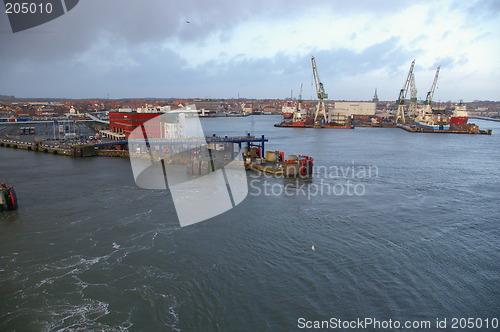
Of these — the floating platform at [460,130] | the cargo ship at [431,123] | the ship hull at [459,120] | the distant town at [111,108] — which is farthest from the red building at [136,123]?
the ship hull at [459,120]

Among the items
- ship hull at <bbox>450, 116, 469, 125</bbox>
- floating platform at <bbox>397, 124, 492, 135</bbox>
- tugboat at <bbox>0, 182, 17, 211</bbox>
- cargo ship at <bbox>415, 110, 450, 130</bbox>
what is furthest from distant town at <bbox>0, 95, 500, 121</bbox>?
floating platform at <bbox>397, 124, 492, 135</bbox>

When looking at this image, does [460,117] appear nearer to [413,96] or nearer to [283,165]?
[413,96]

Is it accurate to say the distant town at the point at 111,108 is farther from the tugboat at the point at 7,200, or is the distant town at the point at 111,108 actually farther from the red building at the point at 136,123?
the tugboat at the point at 7,200

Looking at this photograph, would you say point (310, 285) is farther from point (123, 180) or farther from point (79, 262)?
point (123, 180)

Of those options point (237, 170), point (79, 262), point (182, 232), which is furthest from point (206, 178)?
point (79, 262)

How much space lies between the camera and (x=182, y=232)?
8.48 meters

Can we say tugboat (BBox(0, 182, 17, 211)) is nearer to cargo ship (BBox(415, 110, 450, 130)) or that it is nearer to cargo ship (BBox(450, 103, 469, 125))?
cargo ship (BBox(415, 110, 450, 130))

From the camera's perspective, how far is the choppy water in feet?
18.0

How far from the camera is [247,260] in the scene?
7.11 metres

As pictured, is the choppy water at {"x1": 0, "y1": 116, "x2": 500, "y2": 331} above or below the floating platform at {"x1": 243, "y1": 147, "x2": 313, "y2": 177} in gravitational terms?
below

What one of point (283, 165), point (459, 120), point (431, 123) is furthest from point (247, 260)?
point (459, 120)

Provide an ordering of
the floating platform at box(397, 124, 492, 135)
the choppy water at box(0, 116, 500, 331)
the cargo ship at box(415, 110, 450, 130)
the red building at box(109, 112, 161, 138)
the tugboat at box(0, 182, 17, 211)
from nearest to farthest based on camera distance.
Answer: the choppy water at box(0, 116, 500, 331)
the tugboat at box(0, 182, 17, 211)
the red building at box(109, 112, 161, 138)
the floating platform at box(397, 124, 492, 135)
the cargo ship at box(415, 110, 450, 130)

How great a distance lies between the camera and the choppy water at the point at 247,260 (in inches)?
216

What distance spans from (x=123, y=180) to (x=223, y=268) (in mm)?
8428
